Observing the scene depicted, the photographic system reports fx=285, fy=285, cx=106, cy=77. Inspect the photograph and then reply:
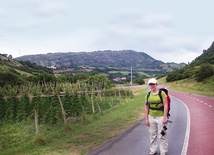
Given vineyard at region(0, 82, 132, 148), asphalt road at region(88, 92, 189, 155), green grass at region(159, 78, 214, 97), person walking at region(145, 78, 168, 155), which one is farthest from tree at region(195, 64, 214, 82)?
person walking at region(145, 78, 168, 155)

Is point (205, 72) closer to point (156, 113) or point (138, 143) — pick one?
point (138, 143)

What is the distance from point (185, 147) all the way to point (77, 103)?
15495mm

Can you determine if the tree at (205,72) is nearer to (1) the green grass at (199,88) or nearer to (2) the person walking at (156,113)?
(1) the green grass at (199,88)

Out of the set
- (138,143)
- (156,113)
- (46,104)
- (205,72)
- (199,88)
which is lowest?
(199,88)

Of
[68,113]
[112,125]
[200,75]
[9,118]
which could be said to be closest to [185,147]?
[112,125]

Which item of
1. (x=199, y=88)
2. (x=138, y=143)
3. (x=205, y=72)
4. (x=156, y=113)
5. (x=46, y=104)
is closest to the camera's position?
(x=156, y=113)

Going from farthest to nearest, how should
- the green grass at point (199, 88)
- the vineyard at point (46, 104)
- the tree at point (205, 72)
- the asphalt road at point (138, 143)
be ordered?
the tree at point (205, 72) → the green grass at point (199, 88) → the vineyard at point (46, 104) → the asphalt road at point (138, 143)

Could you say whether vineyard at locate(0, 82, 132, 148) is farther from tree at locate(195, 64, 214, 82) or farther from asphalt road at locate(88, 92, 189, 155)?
tree at locate(195, 64, 214, 82)

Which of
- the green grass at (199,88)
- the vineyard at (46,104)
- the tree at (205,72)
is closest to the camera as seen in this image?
the vineyard at (46,104)

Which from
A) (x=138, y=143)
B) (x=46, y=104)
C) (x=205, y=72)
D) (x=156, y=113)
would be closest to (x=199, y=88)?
(x=205, y=72)

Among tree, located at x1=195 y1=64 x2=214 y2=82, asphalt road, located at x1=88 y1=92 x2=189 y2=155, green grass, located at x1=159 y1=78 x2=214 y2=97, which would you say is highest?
tree, located at x1=195 y1=64 x2=214 y2=82

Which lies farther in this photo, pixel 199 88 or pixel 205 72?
pixel 205 72

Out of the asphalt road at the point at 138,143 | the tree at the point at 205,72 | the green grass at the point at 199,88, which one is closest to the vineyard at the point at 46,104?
the asphalt road at the point at 138,143

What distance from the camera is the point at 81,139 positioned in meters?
11.7
